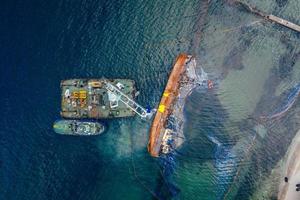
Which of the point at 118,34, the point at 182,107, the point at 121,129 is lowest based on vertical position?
the point at 121,129

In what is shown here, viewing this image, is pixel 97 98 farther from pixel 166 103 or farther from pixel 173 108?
pixel 173 108

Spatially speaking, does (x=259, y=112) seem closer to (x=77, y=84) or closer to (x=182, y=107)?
(x=182, y=107)

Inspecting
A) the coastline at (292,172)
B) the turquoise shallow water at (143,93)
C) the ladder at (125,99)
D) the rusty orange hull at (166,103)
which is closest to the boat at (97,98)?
the ladder at (125,99)

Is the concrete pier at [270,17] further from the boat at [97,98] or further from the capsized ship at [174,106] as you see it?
the boat at [97,98]

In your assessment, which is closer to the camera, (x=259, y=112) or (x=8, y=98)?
(x=259, y=112)

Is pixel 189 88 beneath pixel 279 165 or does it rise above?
above

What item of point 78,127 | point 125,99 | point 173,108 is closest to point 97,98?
point 125,99


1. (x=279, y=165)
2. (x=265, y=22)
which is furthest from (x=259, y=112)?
(x=265, y=22)
